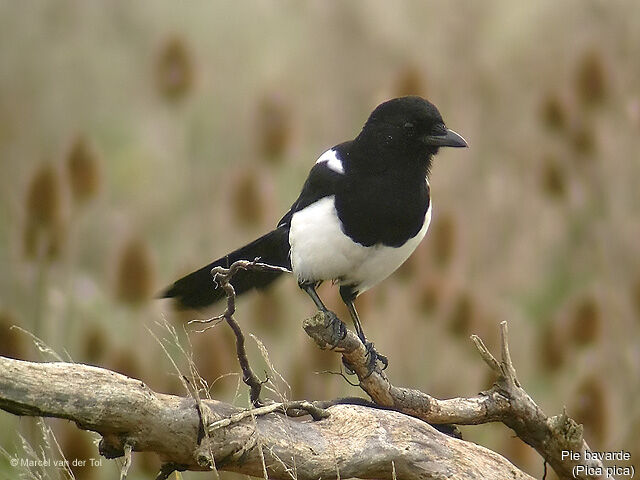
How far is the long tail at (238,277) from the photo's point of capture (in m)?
3.12

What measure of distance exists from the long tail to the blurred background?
130 millimetres

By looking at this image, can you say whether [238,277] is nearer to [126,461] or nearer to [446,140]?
[446,140]

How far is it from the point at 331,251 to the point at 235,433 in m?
0.90

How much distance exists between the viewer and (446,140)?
2873 mm

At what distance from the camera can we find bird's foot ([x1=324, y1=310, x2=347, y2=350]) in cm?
247

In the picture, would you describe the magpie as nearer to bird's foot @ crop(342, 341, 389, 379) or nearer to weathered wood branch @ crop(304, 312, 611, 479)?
bird's foot @ crop(342, 341, 389, 379)

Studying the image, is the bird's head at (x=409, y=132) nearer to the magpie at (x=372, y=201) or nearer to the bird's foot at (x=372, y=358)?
the magpie at (x=372, y=201)

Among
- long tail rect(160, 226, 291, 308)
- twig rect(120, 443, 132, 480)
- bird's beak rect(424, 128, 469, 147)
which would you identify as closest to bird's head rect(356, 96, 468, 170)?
bird's beak rect(424, 128, 469, 147)

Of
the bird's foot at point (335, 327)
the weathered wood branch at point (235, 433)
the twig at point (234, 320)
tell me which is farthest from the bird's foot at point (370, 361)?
the twig at point (234, 320)

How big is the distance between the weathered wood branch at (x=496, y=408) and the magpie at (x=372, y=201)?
0.20 meters

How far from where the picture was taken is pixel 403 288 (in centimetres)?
430

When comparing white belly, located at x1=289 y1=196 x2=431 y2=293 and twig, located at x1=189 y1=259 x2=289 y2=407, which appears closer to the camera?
twig, located at x1=189 y1=259 x2=289 y2=407

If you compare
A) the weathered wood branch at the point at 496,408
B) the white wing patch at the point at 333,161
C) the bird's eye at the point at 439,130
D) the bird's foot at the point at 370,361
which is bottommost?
the weathered wood branch at the point at 496,408

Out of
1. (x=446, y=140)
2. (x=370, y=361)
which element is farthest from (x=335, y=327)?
(x=446, y=140)
